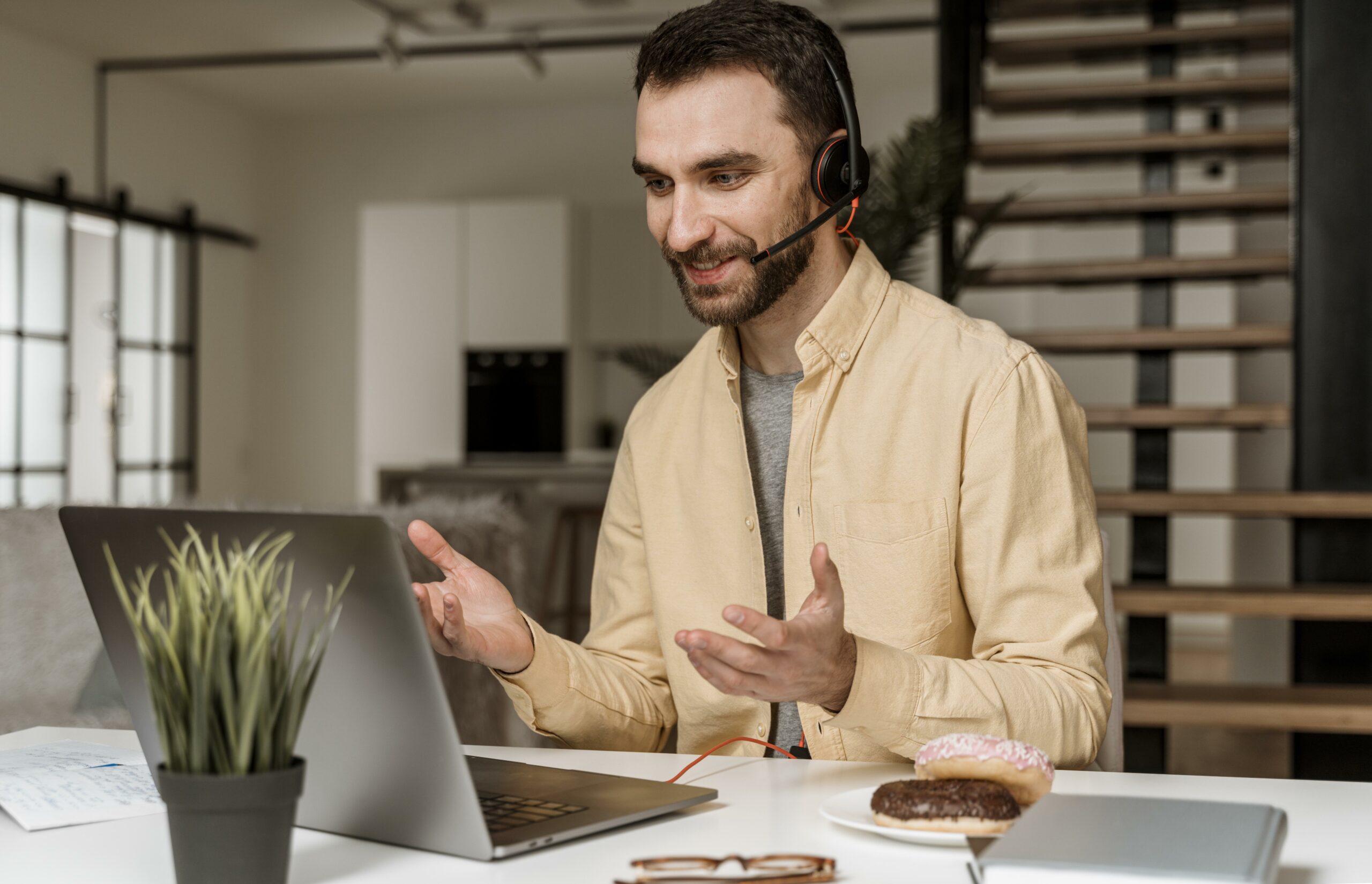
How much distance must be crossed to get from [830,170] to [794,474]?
12.9 inches

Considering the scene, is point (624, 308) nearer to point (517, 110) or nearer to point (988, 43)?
point (517, 110)

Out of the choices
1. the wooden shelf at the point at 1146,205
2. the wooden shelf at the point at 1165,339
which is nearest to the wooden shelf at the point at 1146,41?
the wooden shelf at the point at 1146,205

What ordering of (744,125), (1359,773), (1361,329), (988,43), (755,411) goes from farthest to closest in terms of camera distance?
(988,43) → (1361,329) → (1359,773) → (755,411) → (744,125)

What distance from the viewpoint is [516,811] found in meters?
0.90

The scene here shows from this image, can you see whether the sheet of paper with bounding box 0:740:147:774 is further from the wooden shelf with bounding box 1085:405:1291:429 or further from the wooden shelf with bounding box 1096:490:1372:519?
the wooden shelf with bounding box 1085:405:1291:429

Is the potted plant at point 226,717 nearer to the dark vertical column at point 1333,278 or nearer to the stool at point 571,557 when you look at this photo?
the dark vertical column at point 1333,278

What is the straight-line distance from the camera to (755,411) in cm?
154

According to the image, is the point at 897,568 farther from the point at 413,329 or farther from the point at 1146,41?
the point at 413,329

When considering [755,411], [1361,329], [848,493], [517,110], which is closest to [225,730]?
[848,493]

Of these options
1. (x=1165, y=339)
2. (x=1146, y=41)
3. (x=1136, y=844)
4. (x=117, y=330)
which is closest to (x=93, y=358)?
(x=117, y=330)

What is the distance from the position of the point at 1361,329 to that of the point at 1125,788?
251 centimetres

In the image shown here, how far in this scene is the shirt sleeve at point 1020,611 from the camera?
43.3 inches

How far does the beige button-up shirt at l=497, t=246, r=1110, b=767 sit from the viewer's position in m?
1.24

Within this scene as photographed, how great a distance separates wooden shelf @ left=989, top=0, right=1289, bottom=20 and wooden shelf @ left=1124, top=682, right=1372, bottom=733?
2389 millimetres
